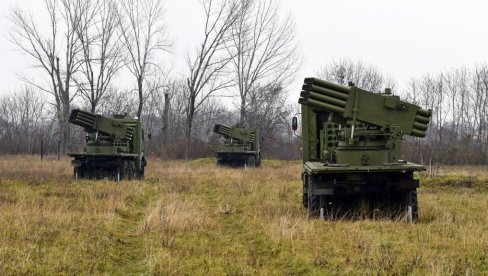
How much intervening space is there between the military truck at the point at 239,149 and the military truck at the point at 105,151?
10.4 metres

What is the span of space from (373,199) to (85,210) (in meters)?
5.51

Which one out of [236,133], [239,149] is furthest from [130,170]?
[236,133]

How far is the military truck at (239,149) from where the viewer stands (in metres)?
30.8

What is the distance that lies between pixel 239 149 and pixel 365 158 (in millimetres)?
21218

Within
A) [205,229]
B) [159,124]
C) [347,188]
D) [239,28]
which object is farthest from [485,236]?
[159,124]

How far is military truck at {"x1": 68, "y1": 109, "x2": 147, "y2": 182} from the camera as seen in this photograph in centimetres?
1920

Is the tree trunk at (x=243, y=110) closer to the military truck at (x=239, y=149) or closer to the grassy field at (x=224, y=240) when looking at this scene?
the military truck at (x=239, y=149)

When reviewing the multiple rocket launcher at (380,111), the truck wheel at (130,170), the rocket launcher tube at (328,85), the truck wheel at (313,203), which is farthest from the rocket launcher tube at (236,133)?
the truck wheel at (313,203)

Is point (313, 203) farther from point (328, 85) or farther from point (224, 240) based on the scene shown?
point (224, 240)

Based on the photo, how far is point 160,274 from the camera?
565 cm

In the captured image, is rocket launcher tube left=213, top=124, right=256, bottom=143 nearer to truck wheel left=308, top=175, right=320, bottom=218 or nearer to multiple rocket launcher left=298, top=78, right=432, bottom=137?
multiple rocket launcher left=298, top=78, right=432, bottom=137

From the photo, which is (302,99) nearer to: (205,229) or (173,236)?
(205,229)

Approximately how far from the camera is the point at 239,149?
30.8 m

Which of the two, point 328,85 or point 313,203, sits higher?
point 328,85
